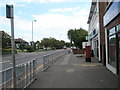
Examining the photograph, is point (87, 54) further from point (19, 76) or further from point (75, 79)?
point (19, 76)

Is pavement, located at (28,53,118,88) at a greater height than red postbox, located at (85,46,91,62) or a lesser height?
Result: lesser

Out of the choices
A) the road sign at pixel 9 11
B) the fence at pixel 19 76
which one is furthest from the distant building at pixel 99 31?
the road sign at pixel 9 11

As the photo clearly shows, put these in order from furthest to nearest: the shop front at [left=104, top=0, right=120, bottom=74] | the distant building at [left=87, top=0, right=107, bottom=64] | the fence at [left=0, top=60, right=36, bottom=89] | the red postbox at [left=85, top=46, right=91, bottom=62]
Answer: the red postbox at [left=85, top=46, right=91, bottom=62], the distant building at [left=87, top=0, right=107, bottom=64], the shop front at [left=104, top=0, right=120, bottom=74], the fence at [left=0, top=60, right=36, bottom=89]

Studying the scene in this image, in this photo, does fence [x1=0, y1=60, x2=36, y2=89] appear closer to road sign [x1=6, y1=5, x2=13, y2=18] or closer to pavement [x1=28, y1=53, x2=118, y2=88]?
pavement [x1=28, y1=53, x2=118, y2=88]

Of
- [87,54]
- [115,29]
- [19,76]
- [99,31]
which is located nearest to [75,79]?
[19,76]

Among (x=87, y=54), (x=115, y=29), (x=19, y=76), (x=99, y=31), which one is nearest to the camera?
(x=19, y=76)

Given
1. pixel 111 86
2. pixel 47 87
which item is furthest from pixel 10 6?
pixel 111 86

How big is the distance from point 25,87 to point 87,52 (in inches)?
569

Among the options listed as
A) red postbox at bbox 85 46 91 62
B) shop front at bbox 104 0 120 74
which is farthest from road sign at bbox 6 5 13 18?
red postbox at bbox 85 46 91 62

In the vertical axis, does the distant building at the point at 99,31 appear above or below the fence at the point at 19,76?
above

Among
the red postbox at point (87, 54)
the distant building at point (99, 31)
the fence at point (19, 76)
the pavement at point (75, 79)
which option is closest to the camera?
the fence at point (19, 76)

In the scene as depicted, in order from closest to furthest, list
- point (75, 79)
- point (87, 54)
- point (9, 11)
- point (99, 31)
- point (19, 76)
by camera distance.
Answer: point (9, 11) → point (19, 76) → point (75, 79) → point (99, 31) → point (87, 54)

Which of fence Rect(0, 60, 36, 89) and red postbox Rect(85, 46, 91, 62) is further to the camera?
red postbox Rect(85, 46, 91, 62)

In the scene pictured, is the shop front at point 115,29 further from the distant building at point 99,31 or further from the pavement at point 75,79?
the distant building at point 99,31
